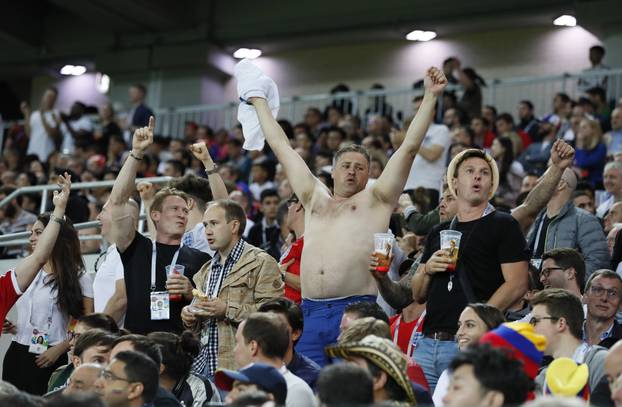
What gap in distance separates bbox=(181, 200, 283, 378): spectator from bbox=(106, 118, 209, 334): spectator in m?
0.27

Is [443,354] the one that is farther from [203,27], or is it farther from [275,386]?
[203,27]

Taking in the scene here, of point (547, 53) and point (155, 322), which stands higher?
point (547, 53)

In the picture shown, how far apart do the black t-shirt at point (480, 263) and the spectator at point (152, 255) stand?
179 centimetres

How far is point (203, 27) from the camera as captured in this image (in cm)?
2141

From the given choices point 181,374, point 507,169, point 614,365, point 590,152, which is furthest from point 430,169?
point 614,365

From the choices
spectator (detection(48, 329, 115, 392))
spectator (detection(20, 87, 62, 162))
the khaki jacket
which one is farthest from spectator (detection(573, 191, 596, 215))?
spectator (detection(20, 87, 62, 162))

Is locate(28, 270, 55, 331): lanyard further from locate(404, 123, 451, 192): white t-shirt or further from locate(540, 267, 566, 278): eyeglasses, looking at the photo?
locate(404, 123, 451, 192): white t-shirt

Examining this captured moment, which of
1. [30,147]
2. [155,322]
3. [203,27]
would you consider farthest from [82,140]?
[155,322]

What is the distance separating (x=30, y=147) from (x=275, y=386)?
570 inches

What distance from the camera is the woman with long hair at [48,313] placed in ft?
26.6

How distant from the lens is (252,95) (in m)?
7.71

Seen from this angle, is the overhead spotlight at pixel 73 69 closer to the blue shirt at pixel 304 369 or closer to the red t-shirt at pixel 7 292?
the red t-shirt at pixel 7 292

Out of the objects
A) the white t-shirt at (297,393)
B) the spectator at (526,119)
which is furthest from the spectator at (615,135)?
the white t-shirt at (297,393)

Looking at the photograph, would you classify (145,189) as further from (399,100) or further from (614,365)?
(399,100)
